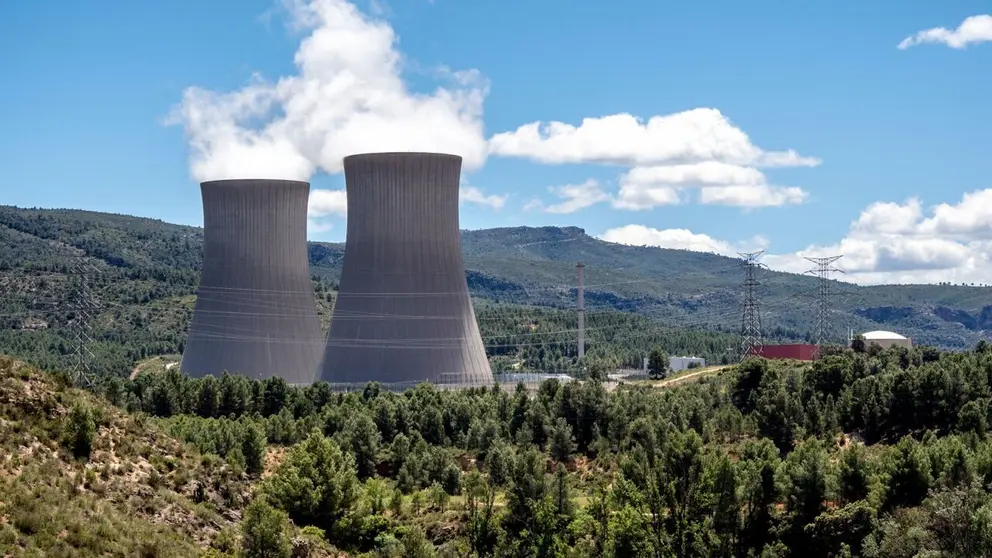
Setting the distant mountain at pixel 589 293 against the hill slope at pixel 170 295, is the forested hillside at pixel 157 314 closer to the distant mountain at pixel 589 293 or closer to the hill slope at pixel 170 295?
the hill slope at pixel 170 295

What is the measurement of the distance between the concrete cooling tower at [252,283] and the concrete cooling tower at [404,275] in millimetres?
3139

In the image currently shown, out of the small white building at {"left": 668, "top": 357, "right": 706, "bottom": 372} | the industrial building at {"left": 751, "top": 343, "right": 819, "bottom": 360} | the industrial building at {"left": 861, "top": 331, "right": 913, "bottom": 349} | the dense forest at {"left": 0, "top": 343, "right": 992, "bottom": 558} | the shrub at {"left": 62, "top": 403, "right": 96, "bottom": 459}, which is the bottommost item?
the dense forest at {"left": 0, "top": 343, "right": 992, "bottom": 558}

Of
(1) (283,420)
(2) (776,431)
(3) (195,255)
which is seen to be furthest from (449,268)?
(3) (195,255)

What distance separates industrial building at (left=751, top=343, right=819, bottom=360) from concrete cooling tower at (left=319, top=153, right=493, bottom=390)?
803 inches

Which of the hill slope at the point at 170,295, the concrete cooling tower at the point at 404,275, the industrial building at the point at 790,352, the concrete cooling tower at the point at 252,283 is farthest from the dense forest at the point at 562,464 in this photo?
the hill slope at the point at 170,295

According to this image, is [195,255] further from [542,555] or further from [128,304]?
[542,555]

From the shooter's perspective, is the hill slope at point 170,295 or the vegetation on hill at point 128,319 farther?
the hill slope at point 170,295

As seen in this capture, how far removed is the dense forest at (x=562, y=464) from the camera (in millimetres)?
21344

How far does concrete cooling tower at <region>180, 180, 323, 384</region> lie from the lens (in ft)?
158

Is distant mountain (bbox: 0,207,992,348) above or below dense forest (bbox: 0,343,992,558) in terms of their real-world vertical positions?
above

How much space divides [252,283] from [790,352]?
1112 inches

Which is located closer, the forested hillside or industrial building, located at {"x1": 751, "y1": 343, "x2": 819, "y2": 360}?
industrial building, located at {"x1": 751, "y1": 343, "x2": 819, "y2": 360}

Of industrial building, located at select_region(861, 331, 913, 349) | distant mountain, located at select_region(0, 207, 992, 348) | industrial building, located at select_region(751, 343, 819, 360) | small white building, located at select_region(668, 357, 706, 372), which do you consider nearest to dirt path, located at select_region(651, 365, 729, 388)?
industrial building, located at select_region(751, 343, 819, 360)

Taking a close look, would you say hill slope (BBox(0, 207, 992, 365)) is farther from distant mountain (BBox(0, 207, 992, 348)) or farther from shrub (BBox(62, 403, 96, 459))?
shrub (BBox(62, 403, 96, 459))
